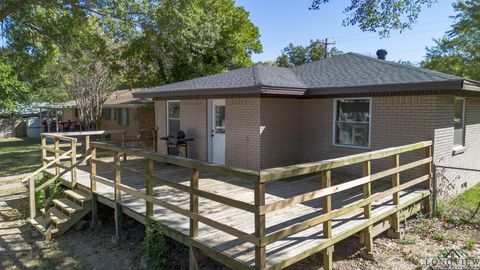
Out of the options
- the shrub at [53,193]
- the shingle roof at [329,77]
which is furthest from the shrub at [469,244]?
the shrub at [53,193]

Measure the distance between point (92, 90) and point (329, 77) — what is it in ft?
55.4

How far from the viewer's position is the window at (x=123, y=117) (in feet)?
78.0

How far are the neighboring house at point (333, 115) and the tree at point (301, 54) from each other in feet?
112

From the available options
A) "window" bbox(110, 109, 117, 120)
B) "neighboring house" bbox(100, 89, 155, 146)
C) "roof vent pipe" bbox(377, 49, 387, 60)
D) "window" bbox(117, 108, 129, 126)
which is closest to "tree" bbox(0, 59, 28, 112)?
"neighboring house" bbox(100, 89, 155, 146)

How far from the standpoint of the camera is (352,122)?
8.86 meters

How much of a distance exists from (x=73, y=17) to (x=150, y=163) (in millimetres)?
8941

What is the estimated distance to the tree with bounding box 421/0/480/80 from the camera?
895 inches

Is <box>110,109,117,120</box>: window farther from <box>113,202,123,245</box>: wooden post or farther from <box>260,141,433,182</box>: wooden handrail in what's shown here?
<box>260,141,433,182</box>: wooden handrail

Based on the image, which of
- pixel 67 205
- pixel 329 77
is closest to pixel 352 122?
pixel 329 77

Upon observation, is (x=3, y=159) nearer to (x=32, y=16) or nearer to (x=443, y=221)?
(x=32, y=16)

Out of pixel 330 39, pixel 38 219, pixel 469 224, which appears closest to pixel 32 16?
pixel 38 219

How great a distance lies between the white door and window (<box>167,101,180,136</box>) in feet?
5.63

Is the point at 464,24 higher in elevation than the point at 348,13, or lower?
higher

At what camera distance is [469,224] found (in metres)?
6.61
